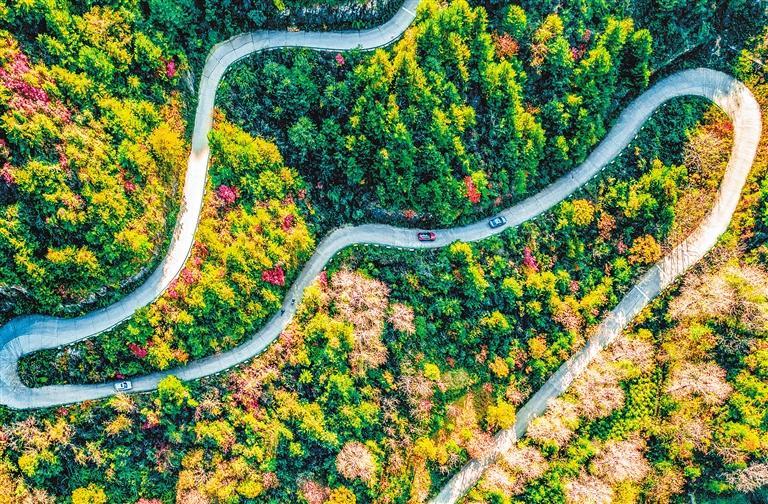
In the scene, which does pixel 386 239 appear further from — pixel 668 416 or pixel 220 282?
pixel 668 416

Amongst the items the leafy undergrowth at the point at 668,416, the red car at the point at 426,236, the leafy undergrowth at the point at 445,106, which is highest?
the leafy undergrowth at the point at 445,106

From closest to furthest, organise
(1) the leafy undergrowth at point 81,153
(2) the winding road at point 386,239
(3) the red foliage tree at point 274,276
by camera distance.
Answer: (1) the leafy undergrowth at point 81,153 → (2) the winding road at point 386,239 → (3) the red foliage tree at point 274,276

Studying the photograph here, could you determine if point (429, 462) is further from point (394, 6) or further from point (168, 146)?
point (394, 6)

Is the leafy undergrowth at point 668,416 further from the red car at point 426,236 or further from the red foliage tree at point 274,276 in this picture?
the red foliage tree at point 274,276

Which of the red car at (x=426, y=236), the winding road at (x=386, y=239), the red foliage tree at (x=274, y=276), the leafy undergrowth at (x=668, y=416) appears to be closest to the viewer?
the winding road at (x=386, y=239)

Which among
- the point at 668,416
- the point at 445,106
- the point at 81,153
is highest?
the point at 445,106

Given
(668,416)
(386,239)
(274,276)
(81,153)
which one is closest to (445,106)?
(386,239)

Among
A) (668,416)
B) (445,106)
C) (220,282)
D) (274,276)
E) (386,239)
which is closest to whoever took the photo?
(220,282)

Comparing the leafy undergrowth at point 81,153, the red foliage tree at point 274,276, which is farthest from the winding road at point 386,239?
the red foliage tree at point 274,276

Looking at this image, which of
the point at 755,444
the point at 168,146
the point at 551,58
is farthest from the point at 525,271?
the point at 168,146

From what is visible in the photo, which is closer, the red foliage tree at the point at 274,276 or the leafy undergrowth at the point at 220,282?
the leafy undergrowth at the point at 220,282
